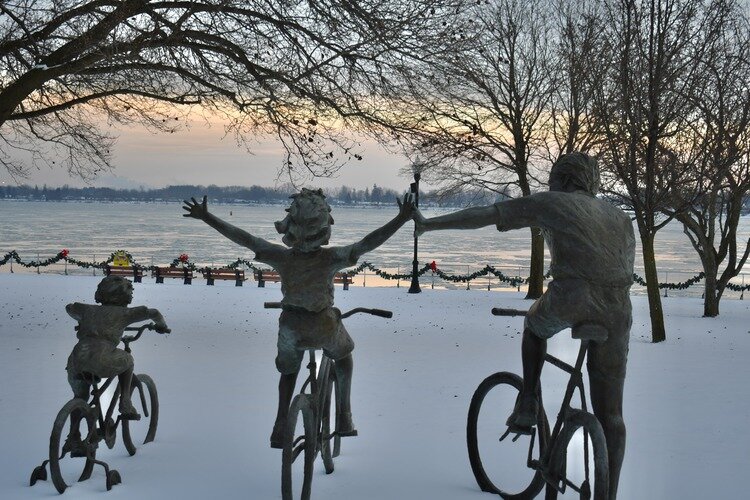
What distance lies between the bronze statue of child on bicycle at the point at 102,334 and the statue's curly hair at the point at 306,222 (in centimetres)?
131

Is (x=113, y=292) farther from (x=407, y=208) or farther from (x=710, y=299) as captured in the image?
(x=710, y=299)

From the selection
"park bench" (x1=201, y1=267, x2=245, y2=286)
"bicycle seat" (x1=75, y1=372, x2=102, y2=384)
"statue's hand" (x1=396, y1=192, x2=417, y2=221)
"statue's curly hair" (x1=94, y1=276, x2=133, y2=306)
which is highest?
"statue's hand" (x1=396, y1=192, x2=417, y2=221)

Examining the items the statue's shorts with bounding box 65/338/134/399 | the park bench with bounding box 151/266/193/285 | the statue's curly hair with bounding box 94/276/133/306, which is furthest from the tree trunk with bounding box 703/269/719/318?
the statue's shorts with bounding box 65/338/134/399

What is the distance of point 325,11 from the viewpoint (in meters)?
12.8

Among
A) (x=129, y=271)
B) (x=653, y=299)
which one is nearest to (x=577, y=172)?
(x=653, y=299)

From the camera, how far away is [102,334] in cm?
593

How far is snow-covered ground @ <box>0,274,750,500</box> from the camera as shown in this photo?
5984 mm

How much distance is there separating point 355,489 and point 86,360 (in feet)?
6.79

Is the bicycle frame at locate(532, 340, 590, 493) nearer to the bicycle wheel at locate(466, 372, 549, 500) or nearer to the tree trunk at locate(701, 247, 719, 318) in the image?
the bicycle wheel at locate(466, 372, 549, 500)

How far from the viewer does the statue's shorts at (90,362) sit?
583cm

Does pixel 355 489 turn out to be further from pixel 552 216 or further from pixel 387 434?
pixel 552 216

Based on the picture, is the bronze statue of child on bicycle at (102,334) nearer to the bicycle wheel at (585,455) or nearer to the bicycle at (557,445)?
the bicycle at (557,445)

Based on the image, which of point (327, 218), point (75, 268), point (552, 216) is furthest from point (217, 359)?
point (75, 268)

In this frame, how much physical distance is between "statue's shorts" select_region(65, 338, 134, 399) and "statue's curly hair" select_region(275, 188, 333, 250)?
5.25 feet
